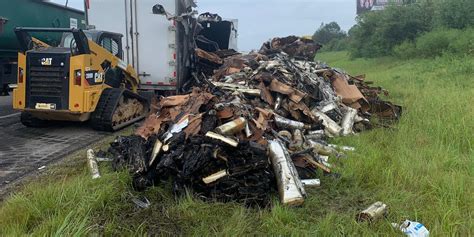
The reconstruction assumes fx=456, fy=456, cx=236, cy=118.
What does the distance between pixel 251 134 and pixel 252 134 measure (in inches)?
0.9

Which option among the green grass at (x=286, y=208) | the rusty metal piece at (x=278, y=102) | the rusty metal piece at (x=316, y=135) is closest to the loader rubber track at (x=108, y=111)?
the green grass at (x=286, y=208)

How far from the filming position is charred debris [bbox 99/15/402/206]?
4699mm

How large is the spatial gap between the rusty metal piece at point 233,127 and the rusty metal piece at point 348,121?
3142 millimetres

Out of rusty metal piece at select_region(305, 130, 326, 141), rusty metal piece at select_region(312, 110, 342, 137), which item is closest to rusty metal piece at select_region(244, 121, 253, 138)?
rusty metal piece at select_region(305, 130, 326, 141)

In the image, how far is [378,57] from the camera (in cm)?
3762

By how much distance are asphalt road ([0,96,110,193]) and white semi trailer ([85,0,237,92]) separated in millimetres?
2460

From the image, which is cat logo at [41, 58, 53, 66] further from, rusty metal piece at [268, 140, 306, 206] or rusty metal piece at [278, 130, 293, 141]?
rusty metal piece at [268, 140, 306, 206]

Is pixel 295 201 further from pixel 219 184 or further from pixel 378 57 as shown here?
pixel 378 57

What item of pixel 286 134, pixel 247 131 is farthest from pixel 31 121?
pixel 247 131

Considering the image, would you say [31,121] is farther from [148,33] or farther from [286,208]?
[286,208]

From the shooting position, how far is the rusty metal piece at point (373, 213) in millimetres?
4219

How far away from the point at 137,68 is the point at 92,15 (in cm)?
184

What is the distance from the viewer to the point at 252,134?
574cm

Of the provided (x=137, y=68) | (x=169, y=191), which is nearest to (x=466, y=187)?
(x=169, y=191)
